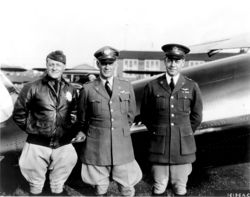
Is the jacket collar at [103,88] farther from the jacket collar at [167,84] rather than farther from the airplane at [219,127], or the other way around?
the airplane at [219,127]

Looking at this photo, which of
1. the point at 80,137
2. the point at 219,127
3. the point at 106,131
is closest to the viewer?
the point at 106,131

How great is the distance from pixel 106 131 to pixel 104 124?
87 millimetres

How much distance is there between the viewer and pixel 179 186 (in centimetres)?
375

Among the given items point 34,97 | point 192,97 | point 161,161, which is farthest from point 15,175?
point 192,97

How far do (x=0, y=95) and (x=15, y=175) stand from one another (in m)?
1.37

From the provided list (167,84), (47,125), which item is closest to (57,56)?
(47,125)

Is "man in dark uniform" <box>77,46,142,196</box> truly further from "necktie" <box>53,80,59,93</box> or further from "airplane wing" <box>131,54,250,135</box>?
"airplane wing" <box>131,54,250,135</box>

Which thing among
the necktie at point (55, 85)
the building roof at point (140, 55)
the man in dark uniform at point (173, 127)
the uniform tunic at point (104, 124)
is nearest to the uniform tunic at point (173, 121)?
the man in dark uniform at point (173, 127)

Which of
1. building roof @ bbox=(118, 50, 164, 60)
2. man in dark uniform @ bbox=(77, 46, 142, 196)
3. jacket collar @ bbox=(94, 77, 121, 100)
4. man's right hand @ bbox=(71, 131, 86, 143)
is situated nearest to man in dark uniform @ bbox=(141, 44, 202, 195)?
man in dark uniform @ bbox=(77, 46, 142, 196)

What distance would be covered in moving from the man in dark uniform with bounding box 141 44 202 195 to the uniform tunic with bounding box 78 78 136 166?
0.35m

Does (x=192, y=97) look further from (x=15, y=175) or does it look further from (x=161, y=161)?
(x=15, y=175)

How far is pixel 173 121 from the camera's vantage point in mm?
3766

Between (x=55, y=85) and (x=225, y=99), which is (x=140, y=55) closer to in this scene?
(x=225, y=99)

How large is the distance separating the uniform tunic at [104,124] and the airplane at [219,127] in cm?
75
